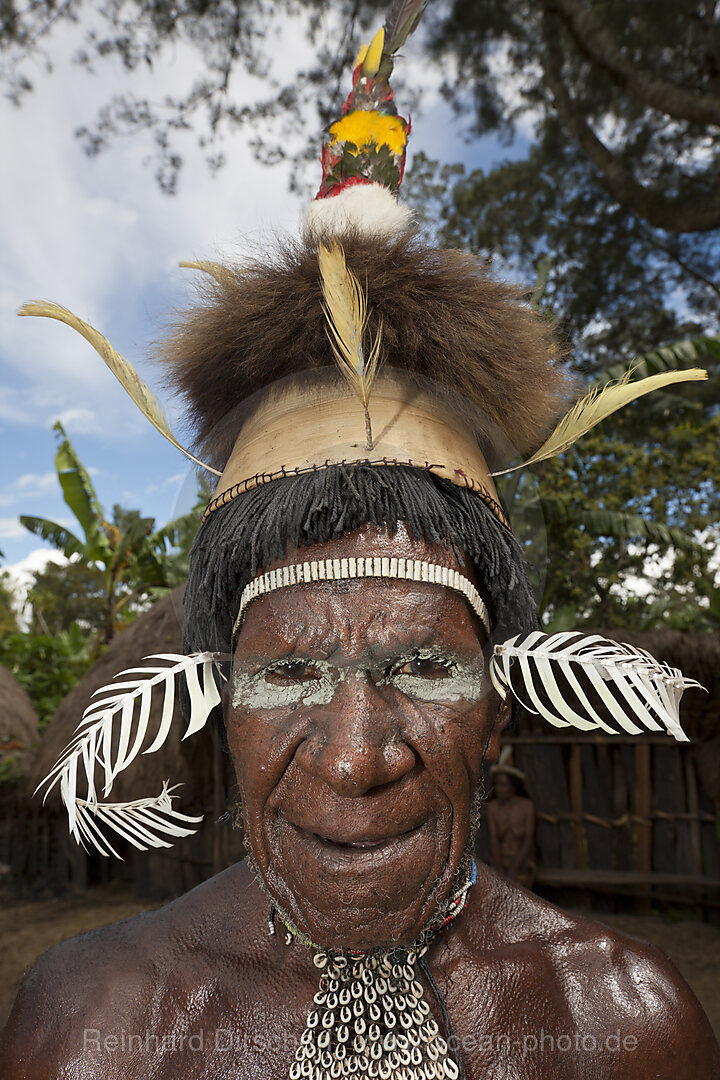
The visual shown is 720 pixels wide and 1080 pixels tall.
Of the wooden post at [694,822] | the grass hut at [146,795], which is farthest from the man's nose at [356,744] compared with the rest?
the wooden post at [694,822]

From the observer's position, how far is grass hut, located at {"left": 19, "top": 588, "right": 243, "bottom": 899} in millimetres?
7316

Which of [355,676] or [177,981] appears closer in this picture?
[355,676]

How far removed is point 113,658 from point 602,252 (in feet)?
25.6

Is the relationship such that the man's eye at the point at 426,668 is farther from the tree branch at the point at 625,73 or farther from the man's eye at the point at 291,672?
the tree branch at the point at 625,73

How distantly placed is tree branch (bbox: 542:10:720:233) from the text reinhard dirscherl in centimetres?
553

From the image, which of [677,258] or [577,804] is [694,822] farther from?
[677,258]

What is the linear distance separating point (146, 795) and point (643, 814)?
5392mm

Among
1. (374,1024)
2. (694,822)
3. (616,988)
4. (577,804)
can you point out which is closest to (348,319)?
(374,1024)

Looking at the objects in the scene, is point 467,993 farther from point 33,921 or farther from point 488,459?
point 33,921

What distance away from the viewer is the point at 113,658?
24.9 feet

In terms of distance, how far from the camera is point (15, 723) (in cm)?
970

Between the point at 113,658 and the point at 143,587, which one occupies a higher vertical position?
the point at 143,587

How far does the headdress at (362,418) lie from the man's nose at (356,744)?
230 mm

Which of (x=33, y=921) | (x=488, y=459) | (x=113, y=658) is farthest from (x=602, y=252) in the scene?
(x=33, y=921)
